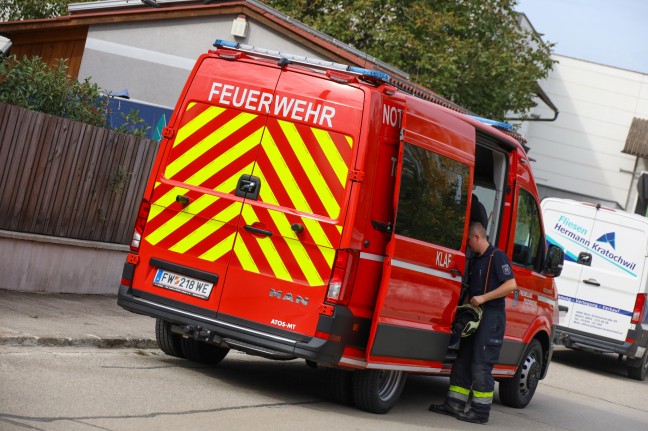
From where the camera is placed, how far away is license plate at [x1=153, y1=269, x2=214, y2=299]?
28.3ft

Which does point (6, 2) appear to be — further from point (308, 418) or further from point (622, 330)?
point (308, 418)

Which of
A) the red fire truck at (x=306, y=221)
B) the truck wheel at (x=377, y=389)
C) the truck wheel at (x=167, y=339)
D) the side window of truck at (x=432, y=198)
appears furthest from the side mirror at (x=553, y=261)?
the truck wheel at (x=167, y=339)

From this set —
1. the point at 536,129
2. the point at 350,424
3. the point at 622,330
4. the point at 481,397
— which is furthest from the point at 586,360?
the point at 536,129

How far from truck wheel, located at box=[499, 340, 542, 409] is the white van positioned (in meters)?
4.96

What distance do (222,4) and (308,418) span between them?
43.7ft

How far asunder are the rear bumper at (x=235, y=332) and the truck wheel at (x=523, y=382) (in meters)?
3.91

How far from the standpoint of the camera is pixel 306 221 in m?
8.31

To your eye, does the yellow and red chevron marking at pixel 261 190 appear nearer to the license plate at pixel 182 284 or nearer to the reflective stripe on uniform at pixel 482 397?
the license plate at pixel 182 284

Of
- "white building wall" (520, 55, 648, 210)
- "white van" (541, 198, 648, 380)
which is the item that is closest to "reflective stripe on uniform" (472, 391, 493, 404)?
"white van" (541, 198, 648, 380)

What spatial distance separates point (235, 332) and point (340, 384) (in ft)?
3.67

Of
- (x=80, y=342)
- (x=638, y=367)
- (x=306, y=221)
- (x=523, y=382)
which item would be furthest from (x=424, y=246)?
(x=638, y=367)

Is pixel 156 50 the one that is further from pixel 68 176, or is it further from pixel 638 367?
pixel 638 367

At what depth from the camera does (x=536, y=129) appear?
48.0 metres

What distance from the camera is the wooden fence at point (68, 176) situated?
37.4 ft
